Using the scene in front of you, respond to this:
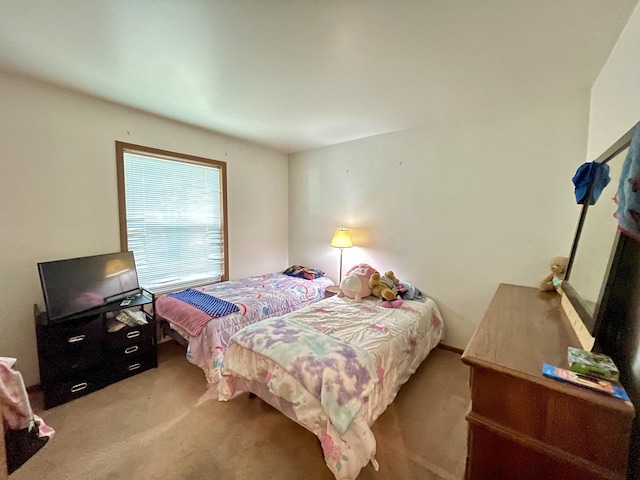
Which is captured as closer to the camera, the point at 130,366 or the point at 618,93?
the point at 618,93

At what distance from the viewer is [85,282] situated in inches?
84.4

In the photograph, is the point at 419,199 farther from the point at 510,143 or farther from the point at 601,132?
the point at 601,132

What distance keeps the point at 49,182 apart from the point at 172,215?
3.35 ft

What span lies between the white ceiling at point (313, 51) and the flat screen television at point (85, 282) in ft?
4.84

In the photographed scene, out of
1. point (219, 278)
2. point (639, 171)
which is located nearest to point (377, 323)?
point (639, 171)

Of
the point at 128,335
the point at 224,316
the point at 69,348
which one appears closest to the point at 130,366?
the point at 128,335

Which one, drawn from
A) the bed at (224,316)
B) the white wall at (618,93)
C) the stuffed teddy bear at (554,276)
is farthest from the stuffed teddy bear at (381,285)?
the white wall at (618,93)

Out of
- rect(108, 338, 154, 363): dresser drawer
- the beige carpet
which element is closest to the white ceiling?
rect(108, 338, 154, 363): dresser drawer

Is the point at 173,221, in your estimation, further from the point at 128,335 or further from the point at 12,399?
the point at 12,399

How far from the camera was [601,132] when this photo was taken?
1.72m

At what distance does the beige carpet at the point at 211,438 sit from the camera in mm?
1459

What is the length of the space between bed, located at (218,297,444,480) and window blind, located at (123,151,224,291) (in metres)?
1.62

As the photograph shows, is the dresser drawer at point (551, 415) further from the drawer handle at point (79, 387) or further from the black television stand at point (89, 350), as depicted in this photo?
the drawer handle at point (79, 387)

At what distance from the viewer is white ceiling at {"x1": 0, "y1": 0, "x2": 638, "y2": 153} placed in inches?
51.1
